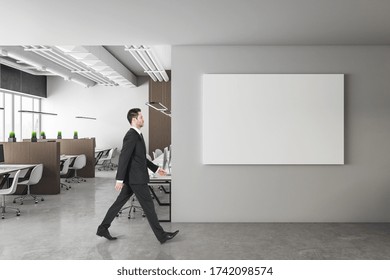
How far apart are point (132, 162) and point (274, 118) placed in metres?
2.43

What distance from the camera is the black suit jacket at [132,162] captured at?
171 inches

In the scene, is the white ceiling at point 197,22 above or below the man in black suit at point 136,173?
above

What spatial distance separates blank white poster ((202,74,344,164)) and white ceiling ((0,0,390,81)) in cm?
64

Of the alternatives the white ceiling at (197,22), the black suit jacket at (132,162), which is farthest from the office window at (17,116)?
the black suit jacket at (132,162)

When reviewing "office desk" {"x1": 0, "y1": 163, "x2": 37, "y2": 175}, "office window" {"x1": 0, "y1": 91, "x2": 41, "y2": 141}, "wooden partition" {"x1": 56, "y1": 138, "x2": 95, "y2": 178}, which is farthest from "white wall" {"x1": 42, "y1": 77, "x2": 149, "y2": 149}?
"office desk" {"x1": 0, "y1": 163, "x2": 37, "y2": 175}

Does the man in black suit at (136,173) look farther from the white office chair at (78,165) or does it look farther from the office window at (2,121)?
the office window at (2,121)

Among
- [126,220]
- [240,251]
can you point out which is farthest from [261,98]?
[126,220]

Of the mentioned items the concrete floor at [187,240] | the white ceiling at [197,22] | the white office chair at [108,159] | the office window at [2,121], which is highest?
the white ceiling at [197,22]

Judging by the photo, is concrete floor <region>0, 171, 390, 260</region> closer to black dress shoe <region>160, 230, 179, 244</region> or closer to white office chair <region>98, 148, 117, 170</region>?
black dress shoe <region>160, 230, 179, 244</region>

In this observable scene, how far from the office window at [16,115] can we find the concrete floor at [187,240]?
21.0ft

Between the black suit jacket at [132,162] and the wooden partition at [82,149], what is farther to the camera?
the wooden partition at [82,149]

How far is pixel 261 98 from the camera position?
5.49m

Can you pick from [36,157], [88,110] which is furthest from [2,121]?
[36,157]

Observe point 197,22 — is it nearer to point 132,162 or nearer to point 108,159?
point 132,162
